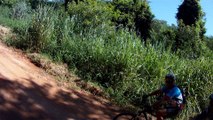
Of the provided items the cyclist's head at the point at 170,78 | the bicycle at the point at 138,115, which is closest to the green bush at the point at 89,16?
the bicycle at the point at 138,115

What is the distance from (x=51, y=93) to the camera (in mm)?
9492

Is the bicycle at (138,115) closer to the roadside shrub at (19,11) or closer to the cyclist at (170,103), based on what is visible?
the cyclist at (170,103)

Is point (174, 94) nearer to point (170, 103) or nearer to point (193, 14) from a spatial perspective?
point (170, 103)

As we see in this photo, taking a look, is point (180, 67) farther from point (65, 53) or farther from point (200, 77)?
point (65, 53)

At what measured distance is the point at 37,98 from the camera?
8914 mm

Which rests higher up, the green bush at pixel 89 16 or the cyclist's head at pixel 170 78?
the green bush at pixel 89 16

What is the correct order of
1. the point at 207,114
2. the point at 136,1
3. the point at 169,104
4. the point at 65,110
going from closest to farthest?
→ the point at 207,114 → the point at 169,104 → the point at 65,110 → the point at 136,1

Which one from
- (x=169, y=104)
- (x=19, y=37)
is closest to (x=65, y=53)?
(x=19, y=37)

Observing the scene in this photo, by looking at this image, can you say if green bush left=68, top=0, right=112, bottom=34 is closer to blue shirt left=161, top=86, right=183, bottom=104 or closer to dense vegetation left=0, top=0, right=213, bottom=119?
dense vegetation left=0, top=0, right=213, bottom=119

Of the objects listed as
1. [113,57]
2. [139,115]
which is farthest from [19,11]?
[139,115]

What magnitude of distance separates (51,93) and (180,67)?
3.87 metres

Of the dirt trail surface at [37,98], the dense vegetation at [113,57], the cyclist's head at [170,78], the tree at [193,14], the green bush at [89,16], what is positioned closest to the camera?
the cyclist's head at [170,78]

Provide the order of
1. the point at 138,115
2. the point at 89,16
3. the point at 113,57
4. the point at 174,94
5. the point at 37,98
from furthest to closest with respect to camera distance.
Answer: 1. the point at 89,16
2. the point at 113,57
3. the point at 37,98
4. the point at 138,115
5. the point at 174,94

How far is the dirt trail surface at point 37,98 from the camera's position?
8.11 meters
